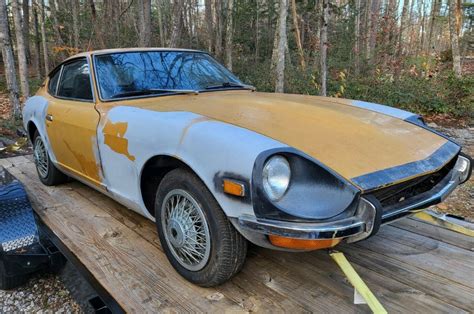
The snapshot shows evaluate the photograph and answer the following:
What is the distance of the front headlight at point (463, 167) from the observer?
7.39ft

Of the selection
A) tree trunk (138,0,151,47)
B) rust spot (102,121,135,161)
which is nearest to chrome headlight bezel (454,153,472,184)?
rust spot (102,121,135,161)

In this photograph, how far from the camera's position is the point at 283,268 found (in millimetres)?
2148

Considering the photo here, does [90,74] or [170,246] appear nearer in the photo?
[170,246]

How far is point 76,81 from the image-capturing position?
3170mm

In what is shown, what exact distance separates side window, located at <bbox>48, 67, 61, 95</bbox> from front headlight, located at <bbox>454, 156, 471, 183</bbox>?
349 cm

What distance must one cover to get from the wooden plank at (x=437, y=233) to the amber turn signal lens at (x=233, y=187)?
5.18ft

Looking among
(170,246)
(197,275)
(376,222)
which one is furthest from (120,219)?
(376,222)

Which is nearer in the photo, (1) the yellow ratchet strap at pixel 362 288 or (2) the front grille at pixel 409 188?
(1) the yellow ratchet strap at pixel 362 288

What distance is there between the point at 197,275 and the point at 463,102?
10169 millimetres

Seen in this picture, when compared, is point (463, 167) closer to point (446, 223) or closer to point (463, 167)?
point (463, 167)

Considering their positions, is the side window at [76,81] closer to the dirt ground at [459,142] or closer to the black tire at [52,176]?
the black tire at [52,176]

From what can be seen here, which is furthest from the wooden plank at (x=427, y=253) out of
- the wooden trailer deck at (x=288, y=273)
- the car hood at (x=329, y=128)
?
the car hood at (x=329, y=128)

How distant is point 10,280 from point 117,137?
132cm

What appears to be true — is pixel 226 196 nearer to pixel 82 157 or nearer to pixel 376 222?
pixel 376 222
